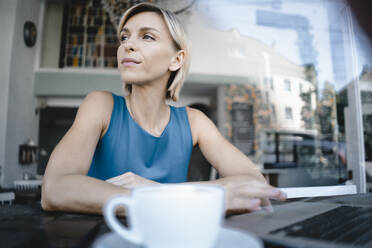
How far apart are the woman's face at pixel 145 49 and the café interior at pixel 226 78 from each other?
1743 millimetres

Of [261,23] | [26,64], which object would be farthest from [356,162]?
[26,64]

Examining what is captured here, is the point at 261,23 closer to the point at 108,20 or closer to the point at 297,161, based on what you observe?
the point at 297,161

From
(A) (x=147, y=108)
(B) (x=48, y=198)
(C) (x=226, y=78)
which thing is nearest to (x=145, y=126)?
(A) (x=147, y=108)

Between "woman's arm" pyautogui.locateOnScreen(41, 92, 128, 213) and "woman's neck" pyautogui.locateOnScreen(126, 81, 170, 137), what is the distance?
13 cm

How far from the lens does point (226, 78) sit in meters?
4.79

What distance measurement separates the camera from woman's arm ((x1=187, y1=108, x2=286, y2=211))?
21.5 inches

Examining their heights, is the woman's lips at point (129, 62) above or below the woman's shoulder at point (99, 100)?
above

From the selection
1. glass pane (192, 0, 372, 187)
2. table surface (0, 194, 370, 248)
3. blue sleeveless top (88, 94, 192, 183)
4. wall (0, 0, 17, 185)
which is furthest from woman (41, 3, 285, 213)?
wall (0, 0, 17, 185)

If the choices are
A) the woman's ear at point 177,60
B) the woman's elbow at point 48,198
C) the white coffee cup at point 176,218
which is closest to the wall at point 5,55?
the woman's ear at point 177,60

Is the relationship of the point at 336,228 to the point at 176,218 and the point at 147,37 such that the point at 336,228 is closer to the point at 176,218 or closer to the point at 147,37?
the point at 176,218

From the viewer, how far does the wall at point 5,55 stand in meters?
3.64

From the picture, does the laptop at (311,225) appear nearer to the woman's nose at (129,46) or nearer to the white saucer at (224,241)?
the white saucer at (224,241)

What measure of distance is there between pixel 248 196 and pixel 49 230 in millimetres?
372

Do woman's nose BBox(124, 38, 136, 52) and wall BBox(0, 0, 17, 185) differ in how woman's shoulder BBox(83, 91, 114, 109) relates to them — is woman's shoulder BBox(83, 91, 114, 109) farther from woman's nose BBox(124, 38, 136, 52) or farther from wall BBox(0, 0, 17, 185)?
wall BBox(0, 0, 17, 185)
